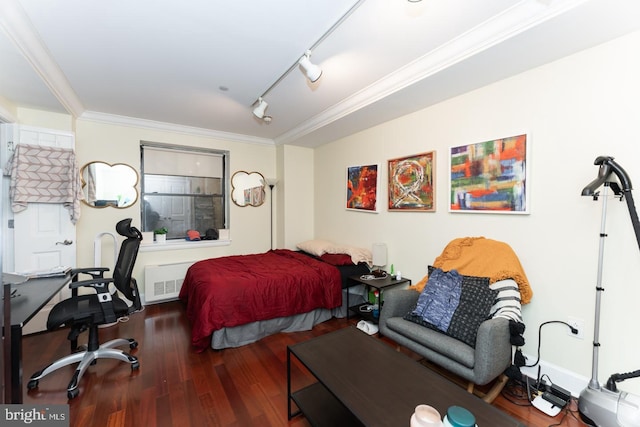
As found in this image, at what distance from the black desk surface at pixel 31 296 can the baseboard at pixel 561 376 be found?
3.41 metres

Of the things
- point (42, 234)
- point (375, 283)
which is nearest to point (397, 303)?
point (375, 283)

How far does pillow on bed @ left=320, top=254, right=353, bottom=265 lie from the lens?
11.4 feet

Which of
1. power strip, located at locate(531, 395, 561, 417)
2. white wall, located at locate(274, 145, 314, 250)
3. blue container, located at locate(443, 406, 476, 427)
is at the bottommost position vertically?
power strip, located at locate(531, 395, 561, 417)

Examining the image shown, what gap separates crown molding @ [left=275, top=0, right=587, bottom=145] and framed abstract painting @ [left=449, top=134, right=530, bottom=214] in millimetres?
775

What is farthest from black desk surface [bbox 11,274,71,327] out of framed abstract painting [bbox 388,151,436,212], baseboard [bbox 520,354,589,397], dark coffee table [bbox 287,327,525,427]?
baseboard [bbox 520,354,589,397]

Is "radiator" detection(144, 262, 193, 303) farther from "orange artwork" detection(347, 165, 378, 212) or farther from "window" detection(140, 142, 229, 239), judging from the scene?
"orange artwork" detection(347, 165, 378, 212)

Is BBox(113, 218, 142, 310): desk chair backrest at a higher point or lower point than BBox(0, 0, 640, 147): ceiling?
lower

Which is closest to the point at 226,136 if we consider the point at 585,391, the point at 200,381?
the point at 200,381

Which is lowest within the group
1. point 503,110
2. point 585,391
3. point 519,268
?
point 585,391

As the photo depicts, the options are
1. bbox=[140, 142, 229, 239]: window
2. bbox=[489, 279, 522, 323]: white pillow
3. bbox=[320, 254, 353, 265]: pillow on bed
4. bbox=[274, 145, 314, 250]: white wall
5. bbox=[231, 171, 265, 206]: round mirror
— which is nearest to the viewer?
bbox=[489, 279, 522, 323]: white pillow

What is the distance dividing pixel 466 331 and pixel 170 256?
12.6 feet

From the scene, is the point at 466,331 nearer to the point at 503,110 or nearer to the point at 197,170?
the point at 503,110

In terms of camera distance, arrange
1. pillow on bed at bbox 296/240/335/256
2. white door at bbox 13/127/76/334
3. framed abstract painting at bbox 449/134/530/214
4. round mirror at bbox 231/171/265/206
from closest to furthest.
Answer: framed abstract painting at bbox 449/134/530/214
white door at bbox 13/127/76/334
pillow on bed at bbox 296/240/335/256
round mirror at bbox 231/171/265/206

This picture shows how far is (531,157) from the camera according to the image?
7.20 feet
